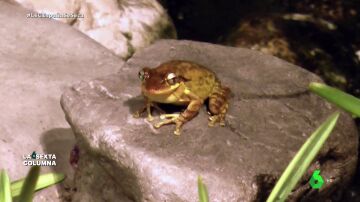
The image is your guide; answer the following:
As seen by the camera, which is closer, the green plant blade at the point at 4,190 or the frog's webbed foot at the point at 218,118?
the green plant blade at the point at 4,190

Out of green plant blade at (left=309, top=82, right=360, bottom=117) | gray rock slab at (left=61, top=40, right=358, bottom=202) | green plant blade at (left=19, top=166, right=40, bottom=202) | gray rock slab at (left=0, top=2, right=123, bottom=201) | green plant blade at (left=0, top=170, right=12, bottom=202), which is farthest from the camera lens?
gray rock slab at (left=0, top=2, right=123, bottom=201)

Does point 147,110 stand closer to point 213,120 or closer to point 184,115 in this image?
point 184,115

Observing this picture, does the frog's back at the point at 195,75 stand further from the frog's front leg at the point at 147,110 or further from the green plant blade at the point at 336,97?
the green plant blade at the point at 336,97

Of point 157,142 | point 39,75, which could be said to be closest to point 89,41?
point 39,75

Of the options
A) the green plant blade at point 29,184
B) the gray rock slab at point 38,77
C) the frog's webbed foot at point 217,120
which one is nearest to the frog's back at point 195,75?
the frog's webbed foot at point 217,120

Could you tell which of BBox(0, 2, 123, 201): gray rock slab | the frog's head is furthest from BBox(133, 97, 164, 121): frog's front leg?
BBox(0, 2, 123, 201): gray rock slab

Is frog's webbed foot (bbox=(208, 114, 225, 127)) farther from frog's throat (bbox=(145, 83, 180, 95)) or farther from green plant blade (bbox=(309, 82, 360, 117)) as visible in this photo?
green plant blade (bbox=(309, 82, 360, 117))
